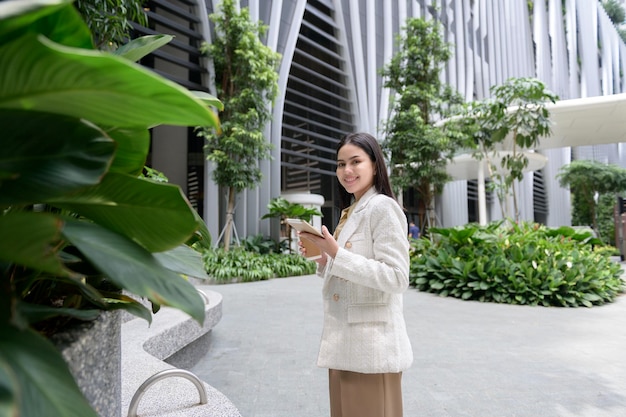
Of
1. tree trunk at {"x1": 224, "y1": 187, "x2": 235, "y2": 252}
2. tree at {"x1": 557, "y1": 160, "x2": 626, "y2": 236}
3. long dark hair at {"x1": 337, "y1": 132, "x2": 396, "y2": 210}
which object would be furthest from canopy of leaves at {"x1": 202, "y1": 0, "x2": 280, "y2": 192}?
tree at {"x1": 557, "y1": 160, "x2": 626, "y2": 236}

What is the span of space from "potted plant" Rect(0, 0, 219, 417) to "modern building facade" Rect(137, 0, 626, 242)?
11.8 meters

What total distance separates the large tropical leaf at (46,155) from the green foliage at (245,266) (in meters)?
9.68

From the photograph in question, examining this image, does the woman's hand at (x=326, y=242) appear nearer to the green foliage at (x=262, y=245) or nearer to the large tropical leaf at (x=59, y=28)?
the large tropical leaf at (x=59, y=28)

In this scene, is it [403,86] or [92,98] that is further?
[403,86]

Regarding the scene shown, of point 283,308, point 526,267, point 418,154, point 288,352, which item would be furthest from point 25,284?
point 418,154

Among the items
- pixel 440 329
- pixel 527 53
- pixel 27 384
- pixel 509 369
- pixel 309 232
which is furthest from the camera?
pixel 527 53

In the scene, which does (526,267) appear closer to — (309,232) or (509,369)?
(509,369)

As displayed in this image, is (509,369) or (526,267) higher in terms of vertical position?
(526,267)

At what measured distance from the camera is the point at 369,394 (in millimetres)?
1744

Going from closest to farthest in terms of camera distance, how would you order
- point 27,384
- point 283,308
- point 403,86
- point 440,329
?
point 27,384 → point 440,329 → point 283,308 → point 403,86

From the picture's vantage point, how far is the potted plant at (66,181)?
452 mm

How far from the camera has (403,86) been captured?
14156mm

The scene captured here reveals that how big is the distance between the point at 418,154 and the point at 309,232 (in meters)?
11.9

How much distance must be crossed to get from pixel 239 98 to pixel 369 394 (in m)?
11.1
